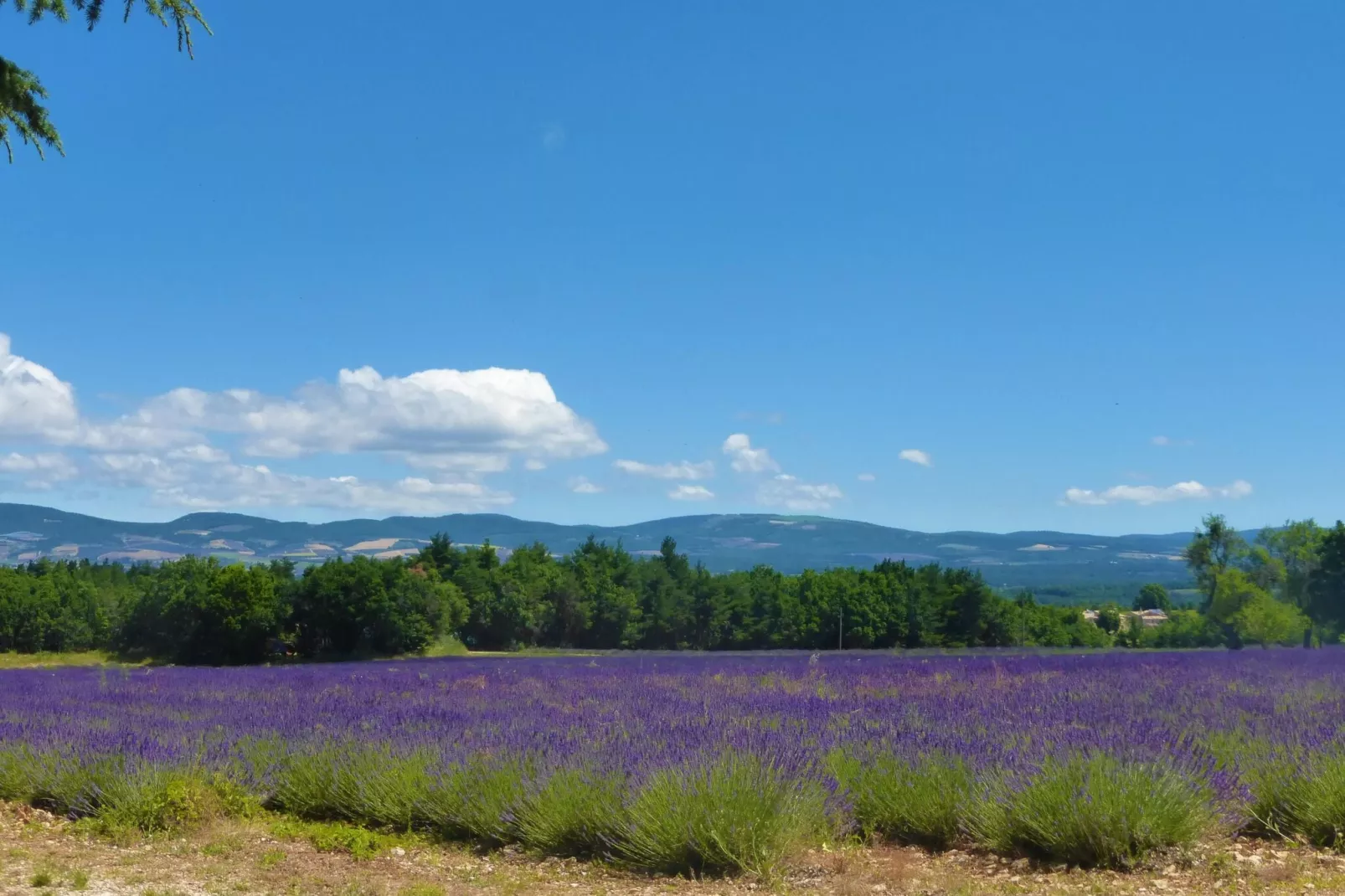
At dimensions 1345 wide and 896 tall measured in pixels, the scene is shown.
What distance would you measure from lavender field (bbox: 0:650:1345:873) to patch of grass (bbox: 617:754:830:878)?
0.01 m

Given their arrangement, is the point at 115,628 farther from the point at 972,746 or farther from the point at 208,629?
the point at 972,746

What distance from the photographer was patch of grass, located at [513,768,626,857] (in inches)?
258

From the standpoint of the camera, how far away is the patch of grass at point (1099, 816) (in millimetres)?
5918

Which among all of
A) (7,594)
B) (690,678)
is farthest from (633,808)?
(7,594)

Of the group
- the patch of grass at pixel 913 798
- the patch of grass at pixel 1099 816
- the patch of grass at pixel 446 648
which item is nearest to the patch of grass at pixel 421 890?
the patch of grass at pixel 913 798

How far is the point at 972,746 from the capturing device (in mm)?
8008

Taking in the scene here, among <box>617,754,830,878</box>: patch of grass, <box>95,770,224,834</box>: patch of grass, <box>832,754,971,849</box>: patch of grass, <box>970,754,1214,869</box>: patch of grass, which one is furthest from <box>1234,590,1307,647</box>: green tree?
<box>95,770,224,834</box>: patch of grass

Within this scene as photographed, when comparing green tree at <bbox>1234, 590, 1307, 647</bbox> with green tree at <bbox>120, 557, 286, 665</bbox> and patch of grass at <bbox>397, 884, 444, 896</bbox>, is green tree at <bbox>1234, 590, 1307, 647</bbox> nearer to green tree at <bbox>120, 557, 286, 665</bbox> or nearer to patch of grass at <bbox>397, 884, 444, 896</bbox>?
green tree at <bbox>120, 557, 286, 665</bbox>

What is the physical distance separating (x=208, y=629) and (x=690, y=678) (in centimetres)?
3388

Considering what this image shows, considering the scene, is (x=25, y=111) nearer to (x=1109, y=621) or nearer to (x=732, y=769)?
(x=732, y=769)

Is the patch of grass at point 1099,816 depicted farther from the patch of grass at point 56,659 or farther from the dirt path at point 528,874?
the patch of grass at point 56,659

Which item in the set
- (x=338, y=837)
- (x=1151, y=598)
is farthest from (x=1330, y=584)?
(x=1151, y=598)

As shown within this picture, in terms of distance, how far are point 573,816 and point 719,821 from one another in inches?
41.0

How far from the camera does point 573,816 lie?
6.61 metres
